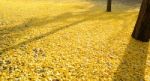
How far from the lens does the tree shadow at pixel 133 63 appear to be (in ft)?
25.4

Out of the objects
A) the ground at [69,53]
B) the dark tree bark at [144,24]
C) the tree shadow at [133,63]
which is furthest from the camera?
the dark tree bark at [144,24]

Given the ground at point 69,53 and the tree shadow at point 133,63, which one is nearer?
the ground at point 69,53

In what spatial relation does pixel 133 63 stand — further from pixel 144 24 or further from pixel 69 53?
pixel 144 24

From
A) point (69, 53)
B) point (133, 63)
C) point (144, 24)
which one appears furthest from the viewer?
point (144, 24)

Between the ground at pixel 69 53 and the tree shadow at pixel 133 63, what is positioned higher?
the ground at pixel 69 53

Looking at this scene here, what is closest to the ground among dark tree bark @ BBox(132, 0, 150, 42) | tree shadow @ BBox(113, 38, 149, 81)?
tree shadow @ BBox(113, 38, 149, 81)

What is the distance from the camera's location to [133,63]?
888cm

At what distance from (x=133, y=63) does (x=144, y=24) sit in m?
3.39

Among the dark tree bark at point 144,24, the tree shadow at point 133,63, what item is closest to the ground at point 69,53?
the tree shadow at point 133,63

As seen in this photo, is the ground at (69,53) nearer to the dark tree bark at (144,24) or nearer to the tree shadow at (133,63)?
the tree shadow at (133,63)

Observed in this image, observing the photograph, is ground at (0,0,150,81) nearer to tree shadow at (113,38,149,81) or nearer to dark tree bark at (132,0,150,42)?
tree shadow at (113,38,149,81)

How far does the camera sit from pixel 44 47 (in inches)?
386

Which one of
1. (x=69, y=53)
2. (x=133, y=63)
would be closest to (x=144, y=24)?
(x=133, y=63)

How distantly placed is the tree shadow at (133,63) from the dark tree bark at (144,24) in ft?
1.38
